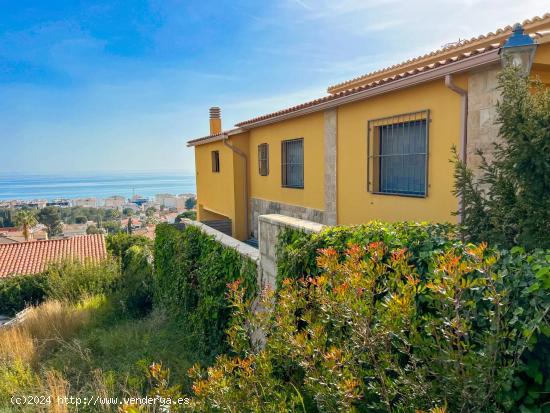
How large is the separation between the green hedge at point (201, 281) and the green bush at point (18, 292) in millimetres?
13710

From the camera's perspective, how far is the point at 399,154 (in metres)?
6.75

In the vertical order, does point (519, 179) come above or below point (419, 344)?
above

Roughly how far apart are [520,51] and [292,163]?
7737 mm

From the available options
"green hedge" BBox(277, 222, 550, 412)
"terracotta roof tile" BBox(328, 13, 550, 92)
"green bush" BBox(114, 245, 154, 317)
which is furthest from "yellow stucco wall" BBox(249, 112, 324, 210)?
"green hedge" BBox(277, 222, 550, 412)

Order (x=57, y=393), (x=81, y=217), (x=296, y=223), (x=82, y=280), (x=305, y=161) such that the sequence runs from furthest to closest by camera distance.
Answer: (x=81, y=217)
(x=82, y=280)
(x=305, y=161)
(x=296, y=223)
(x=57, y=393)

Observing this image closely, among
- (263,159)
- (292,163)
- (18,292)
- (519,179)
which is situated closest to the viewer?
(519,179)

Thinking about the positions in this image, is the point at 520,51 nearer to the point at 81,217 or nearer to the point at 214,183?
the point at 214,183

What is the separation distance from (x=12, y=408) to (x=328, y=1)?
9149 mm

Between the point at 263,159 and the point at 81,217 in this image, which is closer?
the point at 263,159

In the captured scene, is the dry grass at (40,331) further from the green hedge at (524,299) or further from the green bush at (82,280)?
the green hedge at (524,299)

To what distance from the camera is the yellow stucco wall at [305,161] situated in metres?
9.27

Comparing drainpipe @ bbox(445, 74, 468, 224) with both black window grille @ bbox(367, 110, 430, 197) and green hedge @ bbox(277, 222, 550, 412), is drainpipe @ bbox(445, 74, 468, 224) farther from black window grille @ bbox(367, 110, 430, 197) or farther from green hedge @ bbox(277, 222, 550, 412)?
green hedge @ bbox(277, 222, 550, 412)

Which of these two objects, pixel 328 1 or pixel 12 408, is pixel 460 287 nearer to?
pixel 12 408

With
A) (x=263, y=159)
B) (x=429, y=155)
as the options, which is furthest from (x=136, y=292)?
(x=429, y=155)
